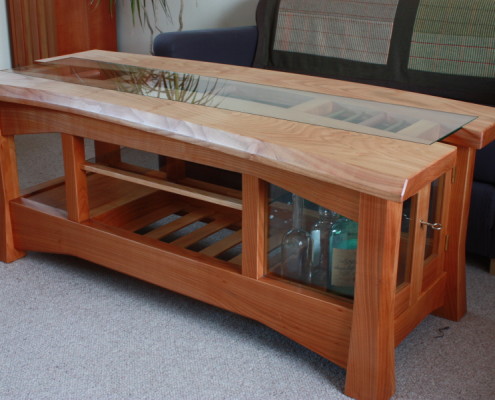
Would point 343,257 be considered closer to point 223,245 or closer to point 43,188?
point 223,245

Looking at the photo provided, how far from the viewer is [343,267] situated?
1.40 metres

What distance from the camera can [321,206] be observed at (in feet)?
4.47

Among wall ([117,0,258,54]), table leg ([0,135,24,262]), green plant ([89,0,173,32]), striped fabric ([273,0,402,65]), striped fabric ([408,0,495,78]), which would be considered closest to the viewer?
table leg ([0,135,24,262])

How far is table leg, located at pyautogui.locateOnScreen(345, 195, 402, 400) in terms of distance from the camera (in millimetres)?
1246

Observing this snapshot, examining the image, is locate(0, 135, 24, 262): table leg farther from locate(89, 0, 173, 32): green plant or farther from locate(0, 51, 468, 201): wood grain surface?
locate(89, 0, 173, 32): green plant

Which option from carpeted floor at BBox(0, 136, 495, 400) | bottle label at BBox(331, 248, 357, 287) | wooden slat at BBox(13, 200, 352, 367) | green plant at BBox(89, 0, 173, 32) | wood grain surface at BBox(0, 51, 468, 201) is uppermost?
green plant at BBox(89, 0, 173, 32)

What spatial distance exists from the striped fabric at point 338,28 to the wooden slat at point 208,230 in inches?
36.9

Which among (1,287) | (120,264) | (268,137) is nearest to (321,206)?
(268,137)

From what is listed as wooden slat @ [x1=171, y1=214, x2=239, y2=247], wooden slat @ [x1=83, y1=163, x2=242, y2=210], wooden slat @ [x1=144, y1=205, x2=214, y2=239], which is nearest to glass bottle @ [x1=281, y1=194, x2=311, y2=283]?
wooden slat @ [x1=83, y1=163, x2=242, y2=210]

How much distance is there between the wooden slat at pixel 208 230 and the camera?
1731 millimetres

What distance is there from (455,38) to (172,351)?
1444 mm

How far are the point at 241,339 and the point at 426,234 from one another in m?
0.49

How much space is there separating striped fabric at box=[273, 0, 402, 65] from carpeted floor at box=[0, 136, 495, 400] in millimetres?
985

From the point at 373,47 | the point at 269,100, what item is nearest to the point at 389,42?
the point at 373,47
